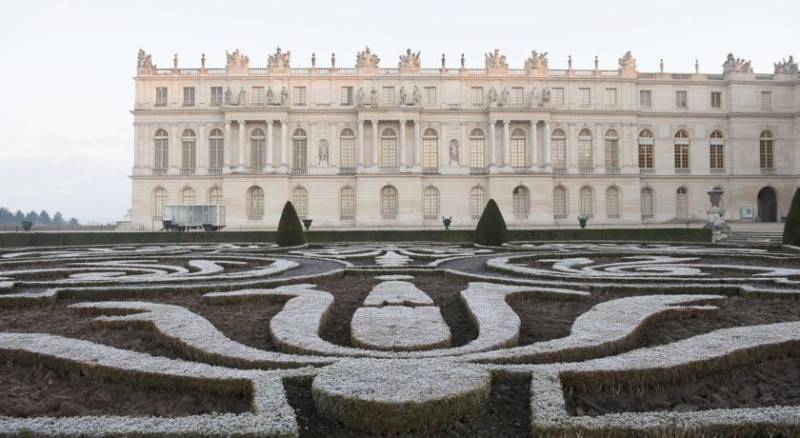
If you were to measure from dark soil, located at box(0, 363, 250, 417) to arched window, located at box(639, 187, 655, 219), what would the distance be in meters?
45.8

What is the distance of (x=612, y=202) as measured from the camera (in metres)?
42.9

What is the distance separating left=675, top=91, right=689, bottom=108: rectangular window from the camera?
42938mm

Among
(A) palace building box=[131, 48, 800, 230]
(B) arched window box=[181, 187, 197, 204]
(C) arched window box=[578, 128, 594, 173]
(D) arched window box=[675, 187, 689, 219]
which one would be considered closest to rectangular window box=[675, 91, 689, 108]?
(A) palace building box=[131, 48, 800, 230]

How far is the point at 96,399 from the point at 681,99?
160ft

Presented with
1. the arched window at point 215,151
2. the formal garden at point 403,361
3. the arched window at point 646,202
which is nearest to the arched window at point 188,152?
the arched window at point 215,151

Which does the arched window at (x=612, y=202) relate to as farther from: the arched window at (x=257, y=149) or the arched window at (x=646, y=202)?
the arched window at (x=257, y=149)

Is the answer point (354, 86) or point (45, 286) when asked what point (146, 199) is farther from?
point (45, 286)

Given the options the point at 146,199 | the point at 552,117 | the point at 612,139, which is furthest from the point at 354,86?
the point at 612,139

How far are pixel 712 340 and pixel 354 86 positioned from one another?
39788 millimetres

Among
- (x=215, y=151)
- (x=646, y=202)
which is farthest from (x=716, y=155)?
(x=215, y=151)

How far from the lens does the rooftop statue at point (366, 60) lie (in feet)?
137

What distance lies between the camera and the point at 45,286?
294 inches

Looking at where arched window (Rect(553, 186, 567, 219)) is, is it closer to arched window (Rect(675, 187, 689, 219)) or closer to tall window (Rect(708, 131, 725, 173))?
arched window (Rect(675, 187, 689, 219))

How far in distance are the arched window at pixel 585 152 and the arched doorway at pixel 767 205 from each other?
1527 cm
